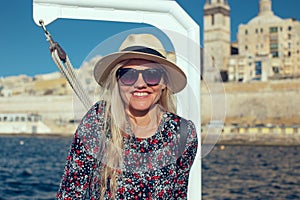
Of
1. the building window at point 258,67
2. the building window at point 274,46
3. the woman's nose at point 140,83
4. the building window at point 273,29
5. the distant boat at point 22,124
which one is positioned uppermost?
the building window at point 273,29

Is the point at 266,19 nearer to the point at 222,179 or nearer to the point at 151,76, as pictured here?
the point at 222,179

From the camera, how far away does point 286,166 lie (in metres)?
10.3

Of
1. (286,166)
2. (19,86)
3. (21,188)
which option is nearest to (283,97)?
(286,166)

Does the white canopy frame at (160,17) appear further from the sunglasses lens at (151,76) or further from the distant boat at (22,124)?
the distant boat at (22,124)

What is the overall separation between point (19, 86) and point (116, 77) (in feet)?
120

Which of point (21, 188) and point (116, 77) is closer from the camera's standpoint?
point (116, 77)

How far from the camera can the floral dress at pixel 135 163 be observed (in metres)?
0.71

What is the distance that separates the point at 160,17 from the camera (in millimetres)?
993

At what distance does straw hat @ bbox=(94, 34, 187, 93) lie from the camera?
762 millimetres

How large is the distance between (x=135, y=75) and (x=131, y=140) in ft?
0.30

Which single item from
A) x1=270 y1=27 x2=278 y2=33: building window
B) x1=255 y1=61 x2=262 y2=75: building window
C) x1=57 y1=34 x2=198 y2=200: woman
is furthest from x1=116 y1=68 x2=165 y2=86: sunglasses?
x1=270 y1=27 x2=278 y2=33: building window

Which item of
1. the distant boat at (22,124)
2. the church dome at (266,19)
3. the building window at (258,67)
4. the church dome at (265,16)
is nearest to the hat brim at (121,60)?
the distant boat at (22,124)

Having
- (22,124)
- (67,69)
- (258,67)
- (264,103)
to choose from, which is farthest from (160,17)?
(258,67)

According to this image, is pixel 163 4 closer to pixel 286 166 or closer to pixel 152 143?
pixel 152 143
